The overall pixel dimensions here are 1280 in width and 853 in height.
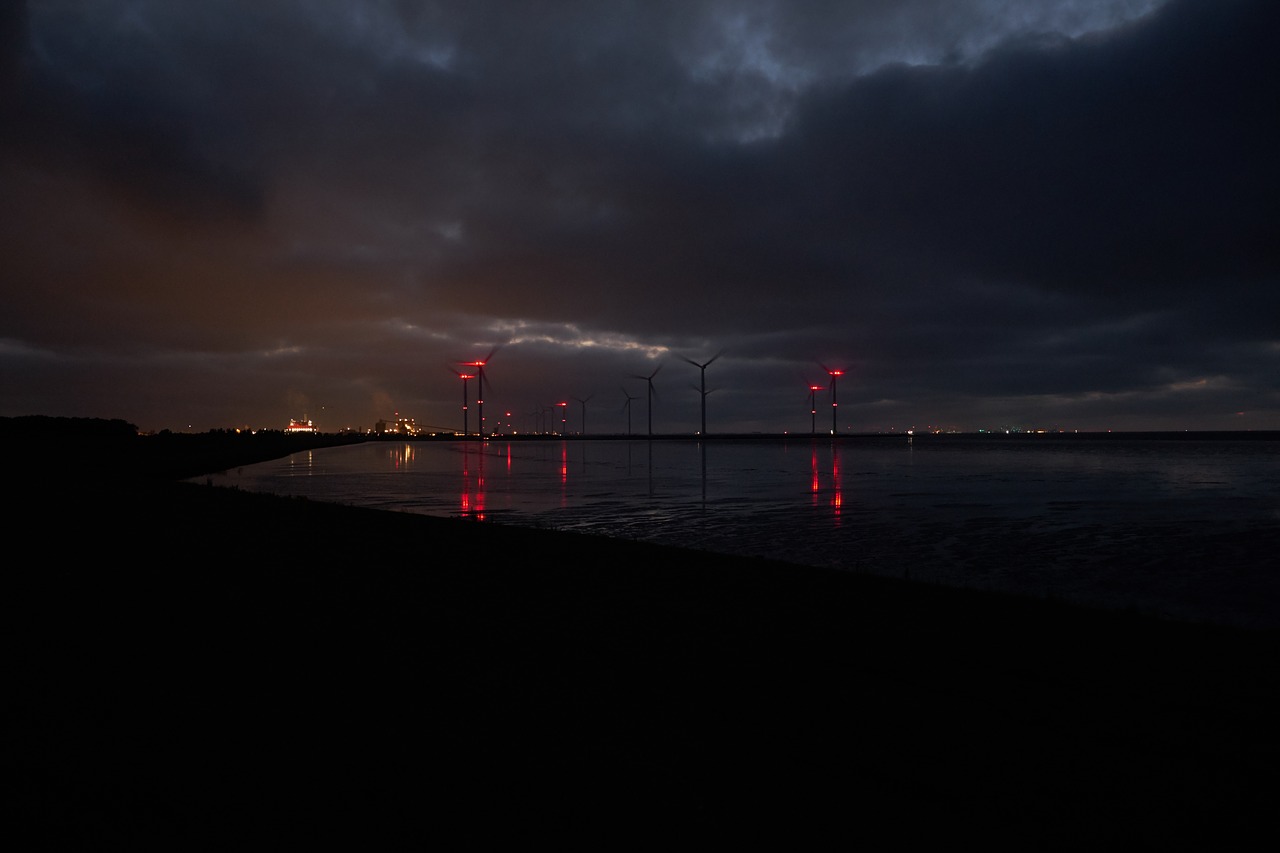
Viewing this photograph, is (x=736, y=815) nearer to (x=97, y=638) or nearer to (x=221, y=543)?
(x=97, y=638)

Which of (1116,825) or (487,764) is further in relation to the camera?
(487,764)

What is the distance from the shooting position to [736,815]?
4492 millimetres

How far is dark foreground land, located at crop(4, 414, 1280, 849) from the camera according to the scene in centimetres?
443

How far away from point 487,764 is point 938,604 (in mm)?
6876

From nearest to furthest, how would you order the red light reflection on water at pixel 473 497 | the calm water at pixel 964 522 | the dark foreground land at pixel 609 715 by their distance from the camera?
the dark foreground land at pixel 609 715, the calm water at pixel 964 522, the red light reflection on water at pixel 473 497

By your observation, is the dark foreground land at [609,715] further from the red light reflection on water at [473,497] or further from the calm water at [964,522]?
the red light reflection on water at [473,497]

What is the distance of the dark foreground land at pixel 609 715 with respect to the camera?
4426 mm

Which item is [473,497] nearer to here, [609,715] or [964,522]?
[964,522]

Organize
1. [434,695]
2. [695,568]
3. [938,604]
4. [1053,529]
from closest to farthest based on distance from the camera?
[434,695] < [938,604] < [695,568] < [1053,529]

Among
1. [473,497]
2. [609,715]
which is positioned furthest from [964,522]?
[609,715]

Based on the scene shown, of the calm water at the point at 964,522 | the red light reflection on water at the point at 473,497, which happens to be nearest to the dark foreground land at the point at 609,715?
the calm water at the point at 964,522

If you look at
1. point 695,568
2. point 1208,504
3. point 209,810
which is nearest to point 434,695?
point 209,810

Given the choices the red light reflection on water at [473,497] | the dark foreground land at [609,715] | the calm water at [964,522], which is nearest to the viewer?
the dark foreground land at [609,715]

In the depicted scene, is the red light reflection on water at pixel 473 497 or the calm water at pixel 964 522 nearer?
the calm water at pixel 964 522
